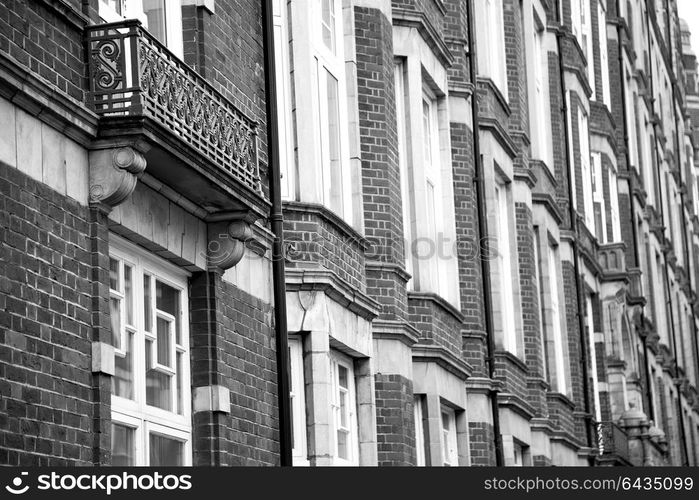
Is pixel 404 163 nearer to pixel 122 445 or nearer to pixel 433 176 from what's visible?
pixel 433 176

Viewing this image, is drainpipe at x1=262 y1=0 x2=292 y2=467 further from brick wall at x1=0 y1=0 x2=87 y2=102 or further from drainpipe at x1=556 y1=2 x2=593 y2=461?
drainpipe at x1=556 y1=2 x2=593 y2=461

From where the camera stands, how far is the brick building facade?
11.0 m

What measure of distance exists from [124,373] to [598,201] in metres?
30.6

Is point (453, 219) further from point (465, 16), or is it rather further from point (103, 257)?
point (103, 257)

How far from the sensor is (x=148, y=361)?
12.8 metres

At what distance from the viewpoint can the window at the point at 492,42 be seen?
90.7 feet

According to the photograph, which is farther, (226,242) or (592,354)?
(592,354)

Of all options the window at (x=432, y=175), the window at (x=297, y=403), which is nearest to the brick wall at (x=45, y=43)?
the window at (x=297, y=403)

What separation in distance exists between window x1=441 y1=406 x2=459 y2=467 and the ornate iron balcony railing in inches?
343

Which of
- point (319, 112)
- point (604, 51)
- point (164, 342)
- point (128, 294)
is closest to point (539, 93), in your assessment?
point (604, 51)

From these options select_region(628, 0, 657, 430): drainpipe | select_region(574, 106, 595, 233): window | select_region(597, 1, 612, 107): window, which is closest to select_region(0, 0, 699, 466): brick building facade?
select_region(574, 106, 595, 233): window

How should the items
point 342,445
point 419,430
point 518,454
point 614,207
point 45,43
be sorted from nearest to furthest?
point 45,43, point 342,445, point 419,430, point 518,454, point 614,207

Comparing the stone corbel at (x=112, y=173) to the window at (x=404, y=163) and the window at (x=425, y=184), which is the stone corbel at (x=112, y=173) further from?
the window at (x=404, y=163)

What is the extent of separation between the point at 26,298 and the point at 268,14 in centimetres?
637
